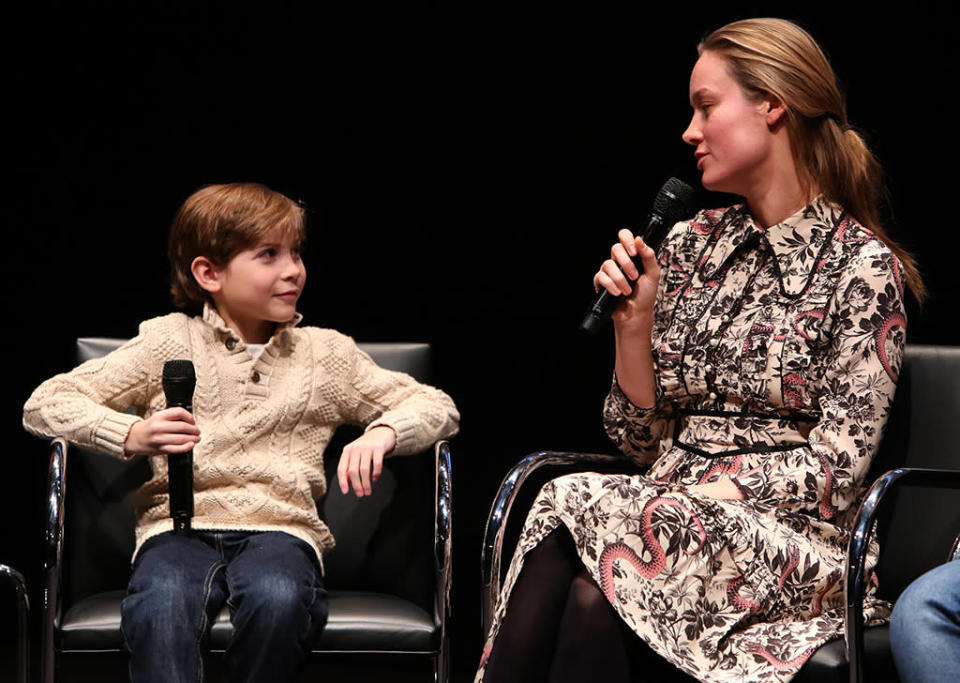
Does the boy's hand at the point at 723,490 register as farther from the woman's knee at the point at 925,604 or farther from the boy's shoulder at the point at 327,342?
the boy's shoulder at the point at 327,342

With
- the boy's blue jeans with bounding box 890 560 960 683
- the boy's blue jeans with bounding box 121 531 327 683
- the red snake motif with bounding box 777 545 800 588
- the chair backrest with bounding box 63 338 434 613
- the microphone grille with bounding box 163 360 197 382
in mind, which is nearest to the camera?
the boy's blue jeans with bounding box 890 560 960 683

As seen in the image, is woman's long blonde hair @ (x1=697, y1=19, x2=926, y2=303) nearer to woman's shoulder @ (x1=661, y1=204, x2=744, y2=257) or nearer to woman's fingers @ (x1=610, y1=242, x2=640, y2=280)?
woman's shoulder @ (x1=661, y1=204, x2=744, y2=257)

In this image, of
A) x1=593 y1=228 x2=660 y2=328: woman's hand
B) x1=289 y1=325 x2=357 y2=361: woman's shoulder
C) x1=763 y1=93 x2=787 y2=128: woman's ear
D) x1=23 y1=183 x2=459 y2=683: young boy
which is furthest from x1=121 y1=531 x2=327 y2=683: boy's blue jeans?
x1=763 y1=93 x2=787 y2=128: woman's ear

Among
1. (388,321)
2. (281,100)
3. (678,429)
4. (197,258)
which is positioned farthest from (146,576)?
(281,100)

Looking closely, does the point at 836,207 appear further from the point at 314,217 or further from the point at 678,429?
the point at 314,217

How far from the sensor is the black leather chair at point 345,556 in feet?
6.68

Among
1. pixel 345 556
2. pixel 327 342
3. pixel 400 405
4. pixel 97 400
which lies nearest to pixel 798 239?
pixel 400 405

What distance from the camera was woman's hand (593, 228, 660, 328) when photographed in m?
1.99

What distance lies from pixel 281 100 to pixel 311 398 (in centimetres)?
105

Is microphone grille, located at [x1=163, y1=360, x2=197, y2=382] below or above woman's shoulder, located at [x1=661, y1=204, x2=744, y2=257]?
below

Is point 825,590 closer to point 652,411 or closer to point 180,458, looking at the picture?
point 652,411

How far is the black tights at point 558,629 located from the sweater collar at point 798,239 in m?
0.60

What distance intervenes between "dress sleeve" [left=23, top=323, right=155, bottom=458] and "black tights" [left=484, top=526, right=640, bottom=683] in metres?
0.79

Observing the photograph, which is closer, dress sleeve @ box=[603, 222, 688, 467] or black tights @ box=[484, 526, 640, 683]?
black tights @ box=[484, 526, 640, 683]
